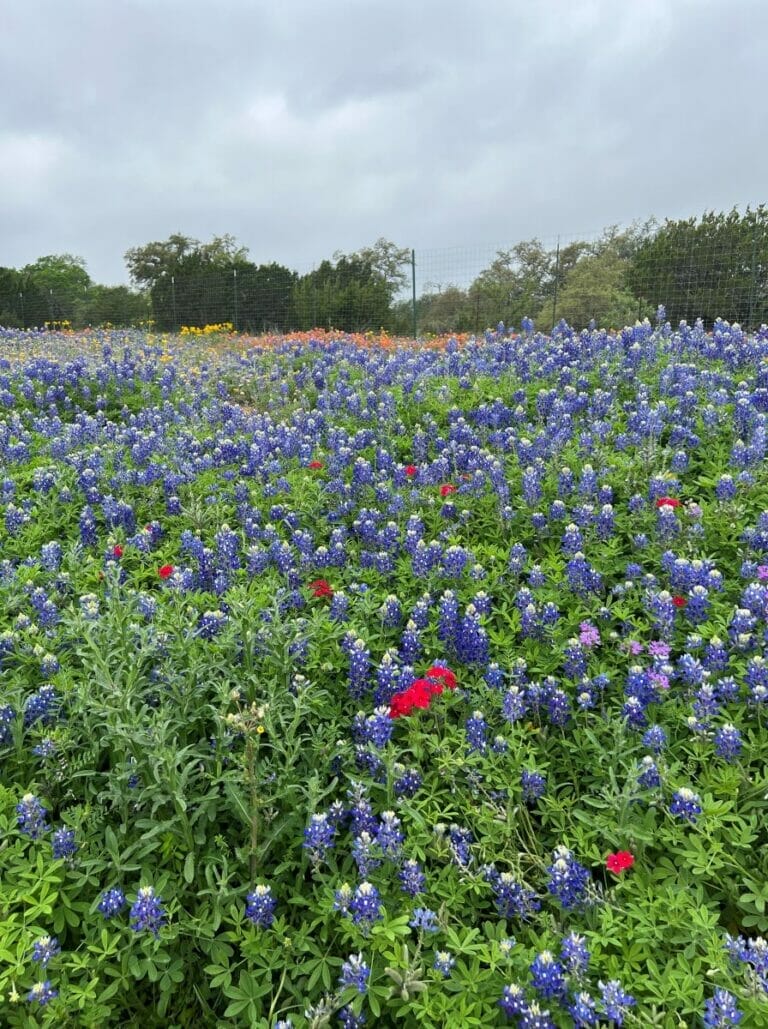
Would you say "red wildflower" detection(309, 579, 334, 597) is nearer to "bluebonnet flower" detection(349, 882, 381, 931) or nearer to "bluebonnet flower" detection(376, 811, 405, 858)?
"bluebonnet flower" detection(376, 811, 405, 858)

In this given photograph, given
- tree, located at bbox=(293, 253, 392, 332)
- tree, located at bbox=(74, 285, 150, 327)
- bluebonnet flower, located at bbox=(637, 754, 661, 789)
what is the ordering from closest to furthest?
bluebonnet flower, located at bbox=(637, 754, 661, 789) → tree, located at bbox=(293, 253, 392, 332) → tree, located at bbox=(74, 285, 150, 327)

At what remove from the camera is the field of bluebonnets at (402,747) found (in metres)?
1.97

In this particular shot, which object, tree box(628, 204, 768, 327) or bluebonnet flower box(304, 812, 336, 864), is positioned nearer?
bluebonnet flower box(304, 812, 336, 864)

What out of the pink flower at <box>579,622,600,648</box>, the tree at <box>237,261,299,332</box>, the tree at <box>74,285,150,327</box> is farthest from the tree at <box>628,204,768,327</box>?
the tree at <box>74,285,150,327</box>

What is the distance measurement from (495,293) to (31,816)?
21532 millimetres

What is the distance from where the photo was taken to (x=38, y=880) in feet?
6.99

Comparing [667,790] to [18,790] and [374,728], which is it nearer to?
[374,728]

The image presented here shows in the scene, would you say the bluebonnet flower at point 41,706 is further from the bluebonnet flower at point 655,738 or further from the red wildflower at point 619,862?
the bluebonnet flower at point 655,738

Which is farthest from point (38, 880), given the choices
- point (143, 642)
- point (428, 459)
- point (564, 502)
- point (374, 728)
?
point (428, 459)

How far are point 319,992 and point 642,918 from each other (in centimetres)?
95

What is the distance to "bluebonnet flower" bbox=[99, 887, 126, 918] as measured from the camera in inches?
80.9

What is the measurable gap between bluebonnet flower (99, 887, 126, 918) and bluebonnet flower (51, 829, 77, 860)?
195 millimetres

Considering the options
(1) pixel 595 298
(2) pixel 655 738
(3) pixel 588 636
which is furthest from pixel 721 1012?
(1) pixel 595 298

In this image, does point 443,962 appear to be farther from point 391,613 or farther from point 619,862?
point 391,613
